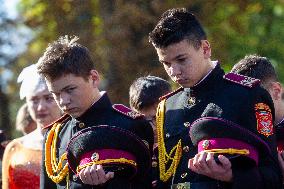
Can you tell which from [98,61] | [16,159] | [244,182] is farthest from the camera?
[98,61]

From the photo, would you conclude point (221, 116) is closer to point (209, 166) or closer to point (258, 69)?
point (209, 166)

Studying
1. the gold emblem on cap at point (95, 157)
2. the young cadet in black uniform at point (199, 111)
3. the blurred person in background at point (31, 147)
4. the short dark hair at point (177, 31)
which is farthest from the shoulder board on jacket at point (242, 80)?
the blurred person in background at point (31, 147)

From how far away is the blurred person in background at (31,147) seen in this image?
682 cm

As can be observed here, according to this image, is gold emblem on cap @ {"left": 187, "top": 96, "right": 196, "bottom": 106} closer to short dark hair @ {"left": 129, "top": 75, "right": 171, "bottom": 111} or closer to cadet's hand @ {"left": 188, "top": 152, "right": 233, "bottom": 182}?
cadet's hand @ {"left": 188, "top": 152, "right": 233, "bottom": 182}

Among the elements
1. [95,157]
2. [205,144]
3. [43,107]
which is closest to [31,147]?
[43,107]

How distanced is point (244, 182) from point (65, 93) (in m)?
1.15

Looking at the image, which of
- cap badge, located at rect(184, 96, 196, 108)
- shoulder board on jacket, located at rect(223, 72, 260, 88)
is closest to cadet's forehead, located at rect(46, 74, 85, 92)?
cap badge, located at rect(184, 96, 196, 108)

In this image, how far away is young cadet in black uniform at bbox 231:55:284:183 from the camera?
5.51 metres

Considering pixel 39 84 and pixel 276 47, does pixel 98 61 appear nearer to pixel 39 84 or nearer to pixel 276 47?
pixel 276 47

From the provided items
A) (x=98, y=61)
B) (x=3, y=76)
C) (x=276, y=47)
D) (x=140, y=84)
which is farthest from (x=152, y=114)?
(x=3, y=76)

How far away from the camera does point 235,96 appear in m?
4.89

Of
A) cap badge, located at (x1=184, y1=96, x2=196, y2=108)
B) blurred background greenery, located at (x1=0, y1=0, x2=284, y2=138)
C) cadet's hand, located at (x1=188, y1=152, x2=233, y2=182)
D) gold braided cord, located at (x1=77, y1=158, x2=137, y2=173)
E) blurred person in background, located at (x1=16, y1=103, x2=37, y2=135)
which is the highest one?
blurred background greenery, located at (x1=0, y1=0, x2=284, y2=138)

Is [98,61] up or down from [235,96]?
Answer: up

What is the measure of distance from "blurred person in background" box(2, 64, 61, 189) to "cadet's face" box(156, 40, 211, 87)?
2.08 meters
